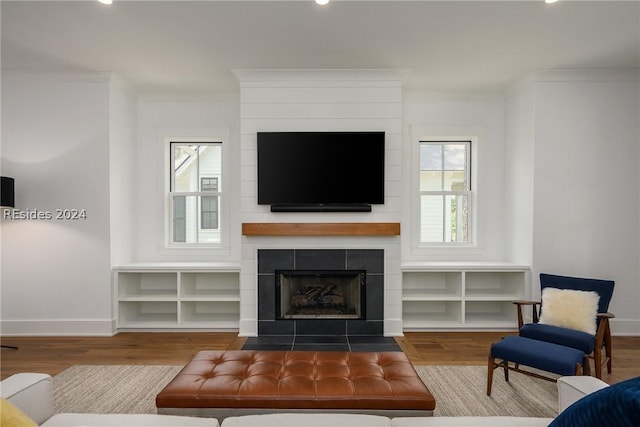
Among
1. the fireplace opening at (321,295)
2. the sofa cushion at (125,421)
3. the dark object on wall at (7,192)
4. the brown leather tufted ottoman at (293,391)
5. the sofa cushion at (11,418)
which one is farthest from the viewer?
the fireplace opening at (321,295)

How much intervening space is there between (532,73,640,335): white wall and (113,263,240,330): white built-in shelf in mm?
3349

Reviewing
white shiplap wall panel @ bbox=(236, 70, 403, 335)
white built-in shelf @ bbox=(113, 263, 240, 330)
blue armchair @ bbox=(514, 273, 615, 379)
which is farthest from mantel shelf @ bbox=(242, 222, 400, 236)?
blue armchair @ bbox=(514, 273, 615, 379)

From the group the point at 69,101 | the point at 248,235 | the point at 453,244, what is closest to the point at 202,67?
the point at 69,101

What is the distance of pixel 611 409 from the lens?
96 cm

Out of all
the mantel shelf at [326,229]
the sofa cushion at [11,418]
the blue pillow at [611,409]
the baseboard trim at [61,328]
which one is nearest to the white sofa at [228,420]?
the sofa cushion at [11,418]

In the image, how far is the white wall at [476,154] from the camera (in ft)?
15.5

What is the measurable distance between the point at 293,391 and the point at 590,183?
150 inches

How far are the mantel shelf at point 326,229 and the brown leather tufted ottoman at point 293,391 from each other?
1.86 meters

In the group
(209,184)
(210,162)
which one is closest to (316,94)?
(210,162)

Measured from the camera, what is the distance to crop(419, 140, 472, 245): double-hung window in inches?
192

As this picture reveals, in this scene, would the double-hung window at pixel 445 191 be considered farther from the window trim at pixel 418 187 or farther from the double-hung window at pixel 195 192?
the double-hung window at pixel 195 192

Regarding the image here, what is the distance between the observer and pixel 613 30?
323cm

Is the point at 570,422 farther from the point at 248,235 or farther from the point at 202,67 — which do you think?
the point at 202,67

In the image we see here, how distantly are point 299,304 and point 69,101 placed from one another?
320 cm
